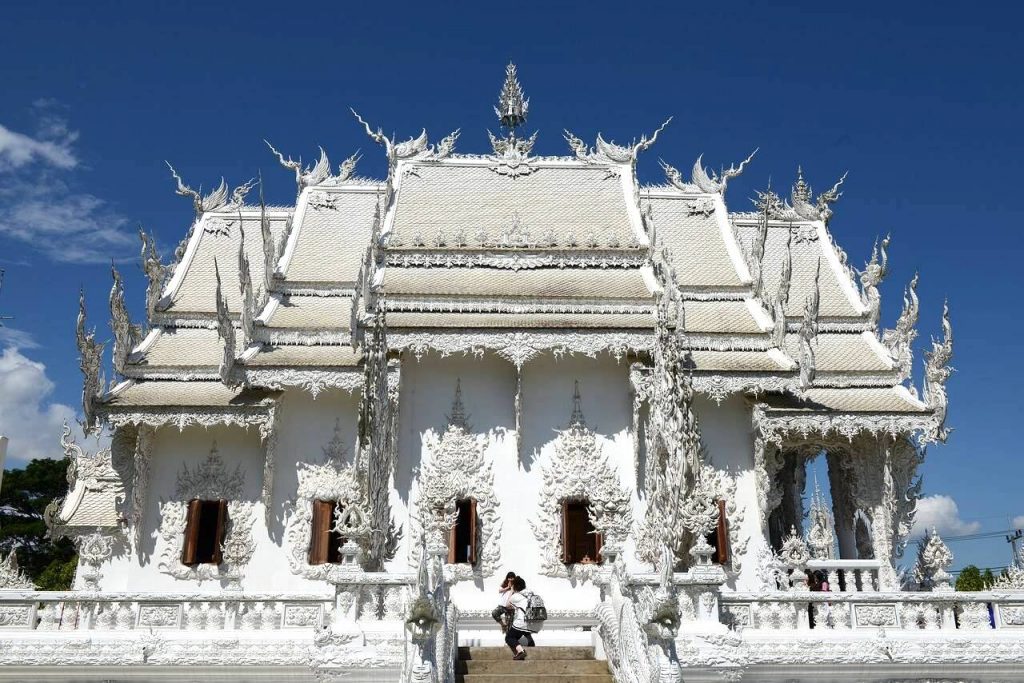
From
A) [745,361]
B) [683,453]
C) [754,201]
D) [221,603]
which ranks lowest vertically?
[221,603]

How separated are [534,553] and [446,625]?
4793 mm

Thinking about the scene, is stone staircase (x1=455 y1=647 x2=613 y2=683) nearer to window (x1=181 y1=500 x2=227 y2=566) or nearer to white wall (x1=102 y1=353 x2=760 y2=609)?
white wall (x1=102 y1=353 x2=760 y2=609)

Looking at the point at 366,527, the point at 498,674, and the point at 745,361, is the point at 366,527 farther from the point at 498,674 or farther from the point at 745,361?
the point at 745,361

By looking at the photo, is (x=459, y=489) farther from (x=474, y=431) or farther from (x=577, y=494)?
(x=577, y=494)

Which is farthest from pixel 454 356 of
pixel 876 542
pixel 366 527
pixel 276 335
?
pixel 876 542

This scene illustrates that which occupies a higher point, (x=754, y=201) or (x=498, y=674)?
(x=754, y=201)

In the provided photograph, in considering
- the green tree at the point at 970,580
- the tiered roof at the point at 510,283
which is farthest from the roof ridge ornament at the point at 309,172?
the green tree at the point at 970,580

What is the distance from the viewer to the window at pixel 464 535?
1328 centimetres

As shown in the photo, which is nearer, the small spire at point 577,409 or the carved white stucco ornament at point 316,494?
the carved white stucco ornament at point 316,494

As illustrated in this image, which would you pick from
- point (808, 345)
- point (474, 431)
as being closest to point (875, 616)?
point (808, 345)

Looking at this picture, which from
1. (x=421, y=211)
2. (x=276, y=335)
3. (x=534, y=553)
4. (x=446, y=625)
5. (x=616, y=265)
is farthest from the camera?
(x=421, y=211)

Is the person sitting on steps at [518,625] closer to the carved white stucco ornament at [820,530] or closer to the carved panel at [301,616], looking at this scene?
the carved panel at [301,616]

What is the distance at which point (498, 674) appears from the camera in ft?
28.8

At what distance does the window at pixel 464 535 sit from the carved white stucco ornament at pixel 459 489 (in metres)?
0.07
